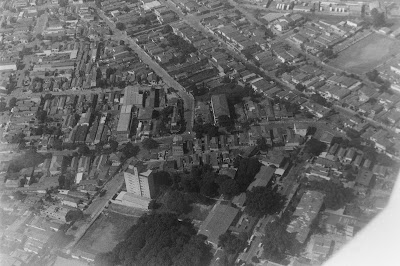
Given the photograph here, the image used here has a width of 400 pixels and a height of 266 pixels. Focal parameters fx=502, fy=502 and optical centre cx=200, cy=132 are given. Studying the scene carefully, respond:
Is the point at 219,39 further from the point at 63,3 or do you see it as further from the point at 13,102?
the point at 63,3

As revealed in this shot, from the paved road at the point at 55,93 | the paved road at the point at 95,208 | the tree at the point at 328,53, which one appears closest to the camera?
the paved road at the point at 95,208

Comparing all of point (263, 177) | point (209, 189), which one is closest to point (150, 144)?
point (209, 189)

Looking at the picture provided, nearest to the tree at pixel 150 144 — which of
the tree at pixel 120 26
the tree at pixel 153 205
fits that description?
the tree at pixel 153 205

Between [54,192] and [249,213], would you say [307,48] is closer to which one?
[249,213]

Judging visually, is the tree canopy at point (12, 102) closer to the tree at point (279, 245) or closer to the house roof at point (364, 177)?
the tree at point (279, 245)

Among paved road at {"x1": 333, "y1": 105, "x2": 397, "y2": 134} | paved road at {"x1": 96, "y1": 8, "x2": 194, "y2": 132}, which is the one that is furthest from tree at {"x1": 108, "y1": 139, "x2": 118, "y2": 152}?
paved road at {"x1": 333, "y1": 105, "x2": 397, "y2": 134}

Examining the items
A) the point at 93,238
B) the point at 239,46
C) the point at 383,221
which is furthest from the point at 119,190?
the point at 239,46
